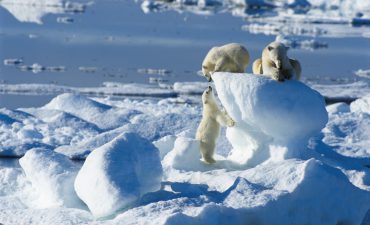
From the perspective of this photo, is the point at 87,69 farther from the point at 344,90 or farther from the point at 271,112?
the point at 271,112

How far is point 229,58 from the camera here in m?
6.49

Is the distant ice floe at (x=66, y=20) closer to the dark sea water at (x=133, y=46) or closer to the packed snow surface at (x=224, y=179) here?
the dark sea water at (x=133, y=46)

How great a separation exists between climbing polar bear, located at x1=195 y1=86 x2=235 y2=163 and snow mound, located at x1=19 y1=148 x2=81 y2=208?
999 millimetres

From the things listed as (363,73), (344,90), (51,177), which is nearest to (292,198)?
(51,177)

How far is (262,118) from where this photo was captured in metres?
6.14

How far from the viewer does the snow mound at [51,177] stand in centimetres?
603

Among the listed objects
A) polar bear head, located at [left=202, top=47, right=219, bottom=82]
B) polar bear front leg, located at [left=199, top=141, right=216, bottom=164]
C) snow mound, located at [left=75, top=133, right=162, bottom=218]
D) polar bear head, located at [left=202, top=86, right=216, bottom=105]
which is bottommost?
polar bear front leg, located at [left=199, top=141, right=216, bottom=164]

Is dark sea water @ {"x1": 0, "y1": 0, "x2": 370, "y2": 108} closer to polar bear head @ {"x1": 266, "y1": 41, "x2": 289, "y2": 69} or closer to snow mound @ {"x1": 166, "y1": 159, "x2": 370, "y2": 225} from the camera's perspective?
polar bear head @ {"x1": 266, "y1": 41, "x2": 289, "y2": 69}

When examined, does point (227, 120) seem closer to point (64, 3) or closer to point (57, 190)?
point (57, 190)

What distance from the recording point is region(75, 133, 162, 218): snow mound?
18.2 ft

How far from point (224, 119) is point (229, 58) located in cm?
47

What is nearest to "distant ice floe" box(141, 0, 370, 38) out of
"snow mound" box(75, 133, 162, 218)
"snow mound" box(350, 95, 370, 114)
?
"snow mound" box(350, 95, 370, 114)

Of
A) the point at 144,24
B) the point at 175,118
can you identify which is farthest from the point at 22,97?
the point at 144,24

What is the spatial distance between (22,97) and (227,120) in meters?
10.8
